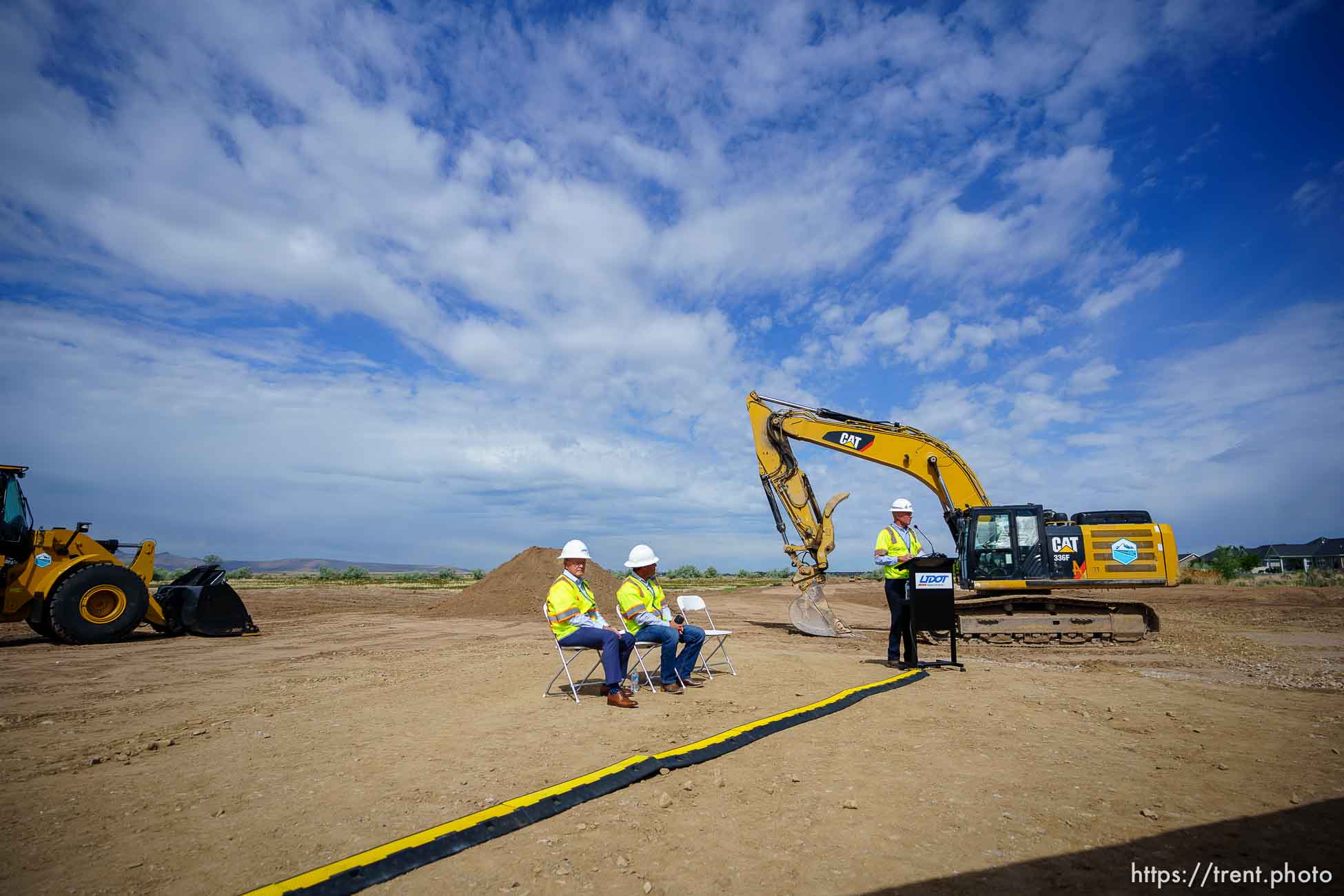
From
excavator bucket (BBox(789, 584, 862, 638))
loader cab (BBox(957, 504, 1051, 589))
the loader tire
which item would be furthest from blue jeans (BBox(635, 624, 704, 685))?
the loader tire

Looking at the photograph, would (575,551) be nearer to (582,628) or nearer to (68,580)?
(582,628)

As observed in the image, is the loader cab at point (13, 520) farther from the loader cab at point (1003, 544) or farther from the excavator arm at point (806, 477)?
the loader cab at point (1003, 544)

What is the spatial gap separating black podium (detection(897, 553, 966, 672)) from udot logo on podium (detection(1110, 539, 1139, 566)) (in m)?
6.54

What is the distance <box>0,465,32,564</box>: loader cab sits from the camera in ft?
41.2

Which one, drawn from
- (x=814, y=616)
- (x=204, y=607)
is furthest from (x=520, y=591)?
(x=814, y=616)

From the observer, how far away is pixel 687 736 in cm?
602

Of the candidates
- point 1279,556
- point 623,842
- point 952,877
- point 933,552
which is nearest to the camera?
point 952,877

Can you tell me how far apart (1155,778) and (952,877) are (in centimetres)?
235

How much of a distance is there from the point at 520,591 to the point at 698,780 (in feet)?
64.8

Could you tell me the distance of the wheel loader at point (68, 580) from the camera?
12688mm

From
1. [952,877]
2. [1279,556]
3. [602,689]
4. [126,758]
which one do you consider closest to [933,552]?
[602,689]

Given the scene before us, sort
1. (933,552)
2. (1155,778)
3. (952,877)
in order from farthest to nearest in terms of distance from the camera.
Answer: (933,552) < (1155,778) < (952,877)

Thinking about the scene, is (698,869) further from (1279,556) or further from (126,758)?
(1279,556)

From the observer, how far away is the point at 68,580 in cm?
1314
